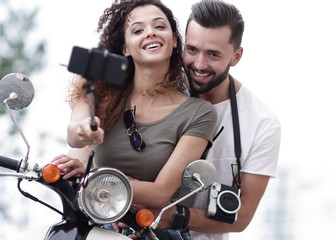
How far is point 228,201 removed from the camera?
7.17 ft

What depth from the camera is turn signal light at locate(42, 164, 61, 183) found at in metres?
1.72

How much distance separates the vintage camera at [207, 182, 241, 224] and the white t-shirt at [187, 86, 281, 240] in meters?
0.37

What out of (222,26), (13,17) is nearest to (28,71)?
(13,17)

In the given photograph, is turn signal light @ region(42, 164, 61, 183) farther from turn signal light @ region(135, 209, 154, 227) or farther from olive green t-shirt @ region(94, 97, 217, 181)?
olive green t-shirt @ region(94, 97, 217, 181)

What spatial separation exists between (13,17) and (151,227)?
1049cm

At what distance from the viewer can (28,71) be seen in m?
11.4

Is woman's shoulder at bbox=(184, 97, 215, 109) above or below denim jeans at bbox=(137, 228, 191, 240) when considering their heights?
above

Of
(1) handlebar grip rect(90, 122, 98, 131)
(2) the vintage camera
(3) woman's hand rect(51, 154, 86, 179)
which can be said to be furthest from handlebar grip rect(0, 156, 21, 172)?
(2) the vintage camera

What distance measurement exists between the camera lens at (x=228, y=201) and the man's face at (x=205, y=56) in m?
0.60

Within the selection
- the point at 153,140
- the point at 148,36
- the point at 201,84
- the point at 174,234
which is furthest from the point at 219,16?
the point at 174,234

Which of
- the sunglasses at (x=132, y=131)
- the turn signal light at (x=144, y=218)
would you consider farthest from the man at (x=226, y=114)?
the turn signal light at (x=144, y=218)

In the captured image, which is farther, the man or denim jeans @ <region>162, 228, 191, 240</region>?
the man

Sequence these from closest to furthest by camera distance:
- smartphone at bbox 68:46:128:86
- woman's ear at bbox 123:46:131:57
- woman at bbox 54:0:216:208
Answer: smartphone at bbox 68:46:128:86 < woman at bbox 54:0:216:208 < woman's ear at bbox 123:46:131:57

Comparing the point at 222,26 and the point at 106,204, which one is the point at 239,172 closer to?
the point at 222,26
